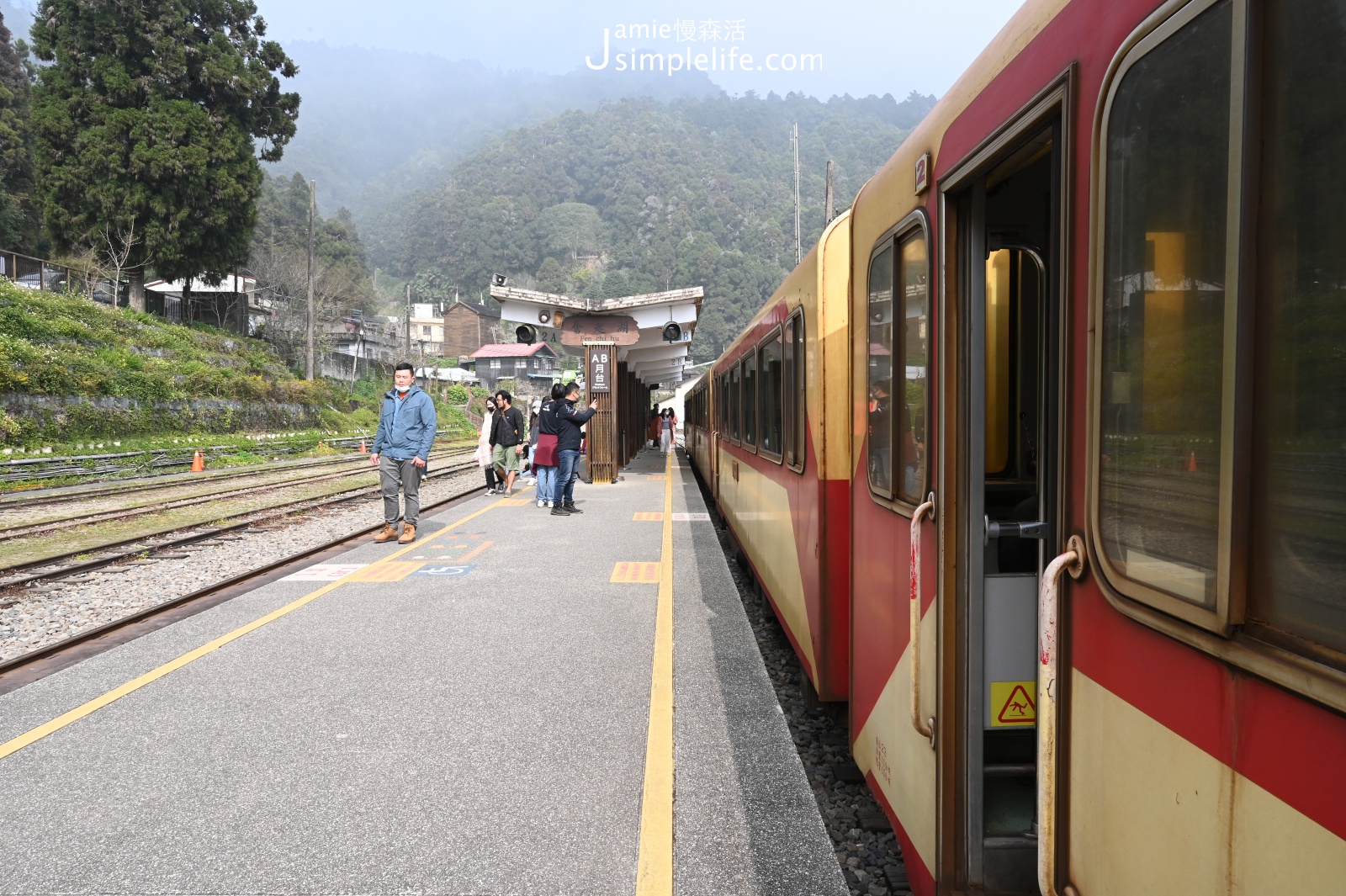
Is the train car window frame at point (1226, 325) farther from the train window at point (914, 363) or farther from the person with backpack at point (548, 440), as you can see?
the person with backpack at point (548, 440)

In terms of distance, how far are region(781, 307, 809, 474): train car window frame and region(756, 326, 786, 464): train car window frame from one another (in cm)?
11

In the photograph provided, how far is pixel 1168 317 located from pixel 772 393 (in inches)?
178

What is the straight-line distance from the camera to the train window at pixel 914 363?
8.92 feet

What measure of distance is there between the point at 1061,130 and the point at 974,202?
612 mm

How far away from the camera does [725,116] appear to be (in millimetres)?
171375

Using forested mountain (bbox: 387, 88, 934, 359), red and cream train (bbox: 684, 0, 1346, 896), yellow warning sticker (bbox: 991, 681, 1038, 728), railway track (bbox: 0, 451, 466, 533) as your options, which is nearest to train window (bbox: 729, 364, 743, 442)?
red and cream train (bbox: 684, 0, 1346, 896)

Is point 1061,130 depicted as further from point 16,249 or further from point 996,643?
point 16,249

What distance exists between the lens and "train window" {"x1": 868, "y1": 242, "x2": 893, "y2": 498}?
3125 mm

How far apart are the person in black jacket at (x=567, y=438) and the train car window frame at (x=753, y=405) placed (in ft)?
15.0

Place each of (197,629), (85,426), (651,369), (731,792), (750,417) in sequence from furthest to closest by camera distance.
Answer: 1. (651,369)
2. (85,426)
3. (750,417)
4. (197,629)
5. (731,792)

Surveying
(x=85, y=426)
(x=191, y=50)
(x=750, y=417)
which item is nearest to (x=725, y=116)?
(x=191, y=50)

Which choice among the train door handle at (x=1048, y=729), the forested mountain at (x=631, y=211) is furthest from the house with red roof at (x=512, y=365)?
the train door handle at (x=1048, y=729)

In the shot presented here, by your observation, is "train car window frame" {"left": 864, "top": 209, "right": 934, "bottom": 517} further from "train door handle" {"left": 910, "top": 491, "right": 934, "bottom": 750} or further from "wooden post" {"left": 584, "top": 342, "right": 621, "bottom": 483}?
"wooden post" {"left": 584, "top": 342, "right": 621, "bottom": 483}

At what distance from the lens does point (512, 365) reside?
83250 mm
